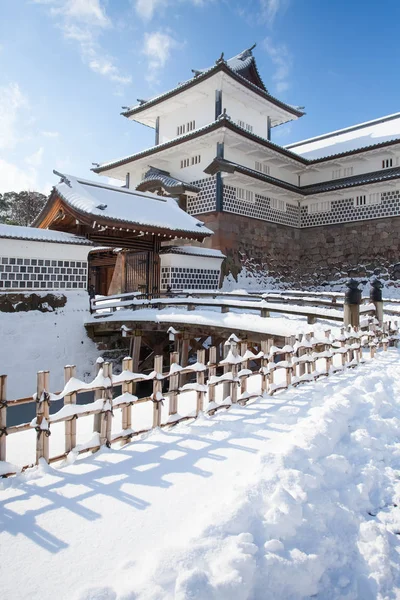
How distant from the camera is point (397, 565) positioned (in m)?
2.29

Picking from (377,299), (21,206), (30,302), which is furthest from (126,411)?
(21,206)

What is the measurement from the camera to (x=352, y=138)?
2647cm

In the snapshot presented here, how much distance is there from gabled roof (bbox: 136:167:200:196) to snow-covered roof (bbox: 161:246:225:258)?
159 inches

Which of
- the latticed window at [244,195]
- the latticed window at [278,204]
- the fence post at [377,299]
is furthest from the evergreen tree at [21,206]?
the fence post at [377,299]

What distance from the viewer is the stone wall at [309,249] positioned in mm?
21203

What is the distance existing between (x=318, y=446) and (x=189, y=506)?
1503mm

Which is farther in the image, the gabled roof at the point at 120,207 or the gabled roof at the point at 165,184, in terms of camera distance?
→ the gabled roof at the point at 165,184

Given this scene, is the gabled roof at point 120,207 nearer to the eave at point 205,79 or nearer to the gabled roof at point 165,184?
the gabled roof at point 165,184

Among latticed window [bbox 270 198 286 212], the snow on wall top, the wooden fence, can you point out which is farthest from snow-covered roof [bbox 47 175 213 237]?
the snow on wall top

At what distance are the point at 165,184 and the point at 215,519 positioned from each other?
68.0 ft

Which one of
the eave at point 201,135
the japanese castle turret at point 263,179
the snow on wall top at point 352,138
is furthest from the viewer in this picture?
the snow on wall top at point 352,138

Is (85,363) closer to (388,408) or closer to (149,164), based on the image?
(388,408)

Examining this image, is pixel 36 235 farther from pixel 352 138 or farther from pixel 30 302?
pixel 352 138

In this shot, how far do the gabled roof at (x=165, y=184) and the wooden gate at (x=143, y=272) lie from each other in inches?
169
